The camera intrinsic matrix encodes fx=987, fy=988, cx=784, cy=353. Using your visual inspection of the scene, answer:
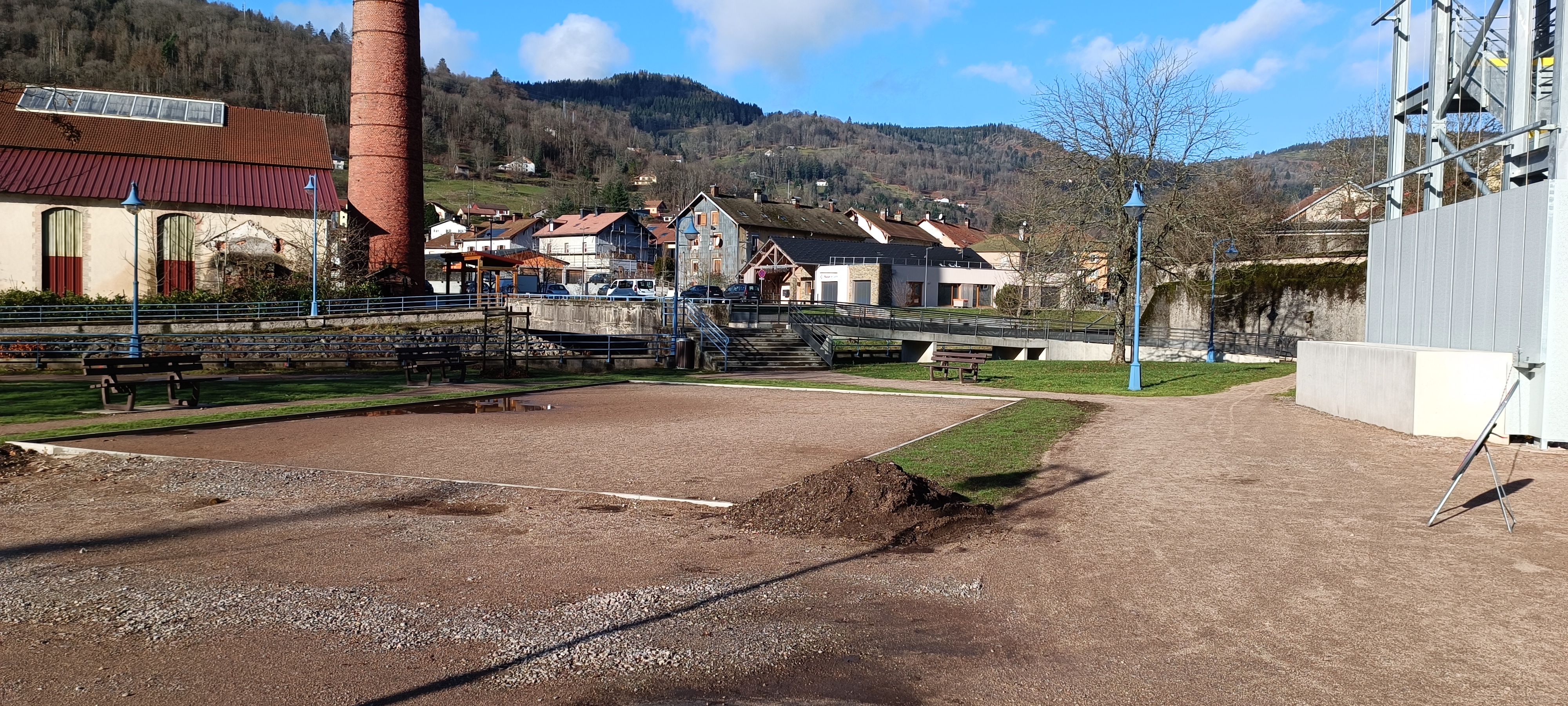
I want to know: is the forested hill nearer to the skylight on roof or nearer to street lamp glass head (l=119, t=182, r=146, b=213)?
the skylight on roof

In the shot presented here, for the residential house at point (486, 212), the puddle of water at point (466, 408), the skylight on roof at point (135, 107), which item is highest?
the residential house at point (486, 212)

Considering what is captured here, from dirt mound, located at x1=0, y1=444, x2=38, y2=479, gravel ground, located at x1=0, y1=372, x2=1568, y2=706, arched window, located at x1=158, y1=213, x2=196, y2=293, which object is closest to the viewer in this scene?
gravel ground, located at x1=0, y1=372, x2=1568, y2=706

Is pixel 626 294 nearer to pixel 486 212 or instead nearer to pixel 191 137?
pixel 191 137

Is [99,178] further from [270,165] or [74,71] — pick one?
[74,71]

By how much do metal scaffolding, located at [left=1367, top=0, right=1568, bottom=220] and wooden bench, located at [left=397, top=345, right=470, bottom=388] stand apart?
804 inches

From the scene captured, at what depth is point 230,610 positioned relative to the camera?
19.8 feet

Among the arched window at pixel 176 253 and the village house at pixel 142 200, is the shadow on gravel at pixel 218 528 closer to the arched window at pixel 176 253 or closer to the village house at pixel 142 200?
the village house at pixel 142 200

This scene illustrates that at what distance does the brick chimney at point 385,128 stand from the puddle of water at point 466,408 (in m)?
33.4

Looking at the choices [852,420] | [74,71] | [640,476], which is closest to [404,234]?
[852,420]

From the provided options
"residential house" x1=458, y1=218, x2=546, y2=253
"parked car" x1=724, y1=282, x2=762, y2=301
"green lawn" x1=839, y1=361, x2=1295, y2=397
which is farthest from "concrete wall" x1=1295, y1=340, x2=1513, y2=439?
"residential house" x1=458, y1=218, x2=546, y2=253

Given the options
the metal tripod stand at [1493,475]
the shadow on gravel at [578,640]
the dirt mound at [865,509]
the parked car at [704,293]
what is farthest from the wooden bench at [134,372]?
the parked car at [704,293]

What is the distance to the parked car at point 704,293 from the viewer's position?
52.7 m

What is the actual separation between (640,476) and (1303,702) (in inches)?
294

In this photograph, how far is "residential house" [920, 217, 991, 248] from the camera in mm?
104750
